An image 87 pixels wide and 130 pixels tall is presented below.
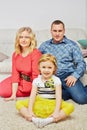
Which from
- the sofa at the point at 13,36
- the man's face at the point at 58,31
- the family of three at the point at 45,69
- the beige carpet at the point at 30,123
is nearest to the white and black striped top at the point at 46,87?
the family of three at the point at 45,69

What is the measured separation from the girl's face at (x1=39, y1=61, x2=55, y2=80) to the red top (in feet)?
0.79

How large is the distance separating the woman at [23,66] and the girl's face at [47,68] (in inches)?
9.5

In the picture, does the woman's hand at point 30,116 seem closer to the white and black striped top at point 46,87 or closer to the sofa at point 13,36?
the white and black striped top at point 46,87

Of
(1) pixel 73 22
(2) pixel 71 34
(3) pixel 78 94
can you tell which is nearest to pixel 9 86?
(3) pixel 78 94

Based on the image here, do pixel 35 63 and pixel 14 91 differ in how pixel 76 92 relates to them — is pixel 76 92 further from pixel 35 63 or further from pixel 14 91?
pixel 14 91

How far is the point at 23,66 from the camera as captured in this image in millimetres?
2430

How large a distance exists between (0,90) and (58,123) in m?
0.81

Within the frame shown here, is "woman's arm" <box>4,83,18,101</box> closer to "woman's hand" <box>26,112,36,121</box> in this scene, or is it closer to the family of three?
the family of three

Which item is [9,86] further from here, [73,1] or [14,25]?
[73,1]

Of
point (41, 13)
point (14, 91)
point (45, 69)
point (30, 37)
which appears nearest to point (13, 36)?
point (41, 13)

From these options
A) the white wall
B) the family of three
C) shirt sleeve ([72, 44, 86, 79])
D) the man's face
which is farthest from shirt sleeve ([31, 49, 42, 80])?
the white wall

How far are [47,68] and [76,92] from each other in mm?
411

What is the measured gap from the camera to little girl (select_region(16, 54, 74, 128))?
1913mm

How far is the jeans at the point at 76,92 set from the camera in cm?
234
